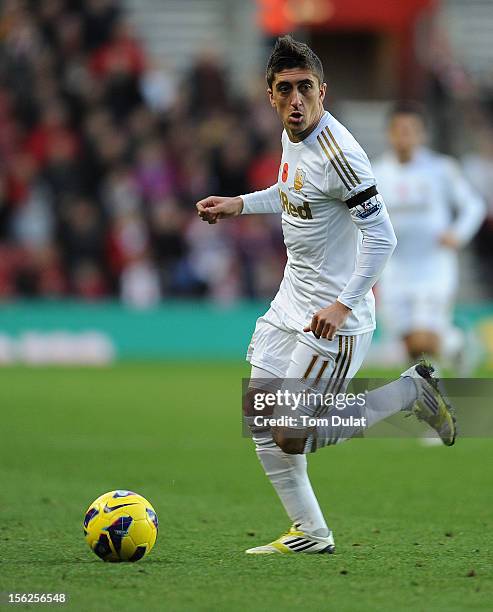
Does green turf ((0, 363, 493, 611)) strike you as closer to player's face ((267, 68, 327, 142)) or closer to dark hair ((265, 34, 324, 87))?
player's face ((267, 68, 327, 142))

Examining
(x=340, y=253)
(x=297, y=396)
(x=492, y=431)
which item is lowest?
(x=492, y=431)

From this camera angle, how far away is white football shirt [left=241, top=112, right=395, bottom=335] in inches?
223

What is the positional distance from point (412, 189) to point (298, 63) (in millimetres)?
5552

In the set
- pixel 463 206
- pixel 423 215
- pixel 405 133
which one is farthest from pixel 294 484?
pixel 463 206

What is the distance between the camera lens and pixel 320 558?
5859 mm

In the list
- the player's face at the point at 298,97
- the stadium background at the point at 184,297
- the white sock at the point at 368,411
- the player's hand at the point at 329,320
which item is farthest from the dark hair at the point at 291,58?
the stadium background at the point at 184,297

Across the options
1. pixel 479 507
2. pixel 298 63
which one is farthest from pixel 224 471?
pixel 298 63

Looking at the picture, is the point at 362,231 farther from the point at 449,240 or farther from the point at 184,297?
the point at 184,297

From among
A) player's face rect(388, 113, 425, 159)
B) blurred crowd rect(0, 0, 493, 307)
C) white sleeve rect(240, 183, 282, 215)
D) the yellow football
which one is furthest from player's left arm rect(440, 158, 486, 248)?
blurred crowd rect(0, 0, 493, 307)

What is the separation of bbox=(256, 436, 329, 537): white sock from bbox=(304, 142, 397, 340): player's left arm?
639 mm

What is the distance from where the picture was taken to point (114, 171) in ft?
58.0

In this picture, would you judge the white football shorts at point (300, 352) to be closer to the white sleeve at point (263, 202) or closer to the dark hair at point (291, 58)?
the white sleeve at point (263, 202)

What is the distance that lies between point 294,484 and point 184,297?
11.7m

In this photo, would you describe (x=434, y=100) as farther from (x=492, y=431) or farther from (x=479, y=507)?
(x=479, y=507)
